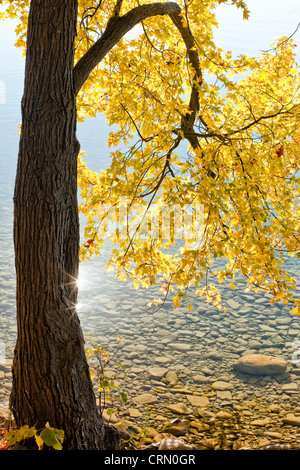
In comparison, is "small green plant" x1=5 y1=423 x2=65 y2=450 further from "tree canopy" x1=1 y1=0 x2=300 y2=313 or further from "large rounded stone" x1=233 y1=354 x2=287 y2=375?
"large rounded stone" x1=233 y1=354 x2=287 y2=375

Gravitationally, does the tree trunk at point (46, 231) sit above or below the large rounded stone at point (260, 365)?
above

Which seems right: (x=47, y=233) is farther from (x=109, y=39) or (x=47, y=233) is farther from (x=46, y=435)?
(x=109, y=39)

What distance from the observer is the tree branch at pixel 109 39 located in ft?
10.7

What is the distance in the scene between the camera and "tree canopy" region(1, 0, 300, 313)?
3.59 m

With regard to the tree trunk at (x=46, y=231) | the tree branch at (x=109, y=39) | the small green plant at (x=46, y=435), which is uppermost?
the tree branch at (x=109, y=39)

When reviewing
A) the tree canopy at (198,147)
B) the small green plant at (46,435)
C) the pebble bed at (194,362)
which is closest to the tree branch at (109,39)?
the tree canopy at (198,147)

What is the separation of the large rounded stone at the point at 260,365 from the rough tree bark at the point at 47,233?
3998mm

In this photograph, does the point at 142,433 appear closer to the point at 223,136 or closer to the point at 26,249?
the point at 26,249

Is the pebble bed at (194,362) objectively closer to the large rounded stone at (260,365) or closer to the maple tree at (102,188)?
the large rounded stone at (260,365)

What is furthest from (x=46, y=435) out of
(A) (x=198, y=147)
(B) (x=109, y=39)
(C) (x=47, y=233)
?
(B) (x=109, y=39)

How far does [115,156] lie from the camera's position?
4.45 metres

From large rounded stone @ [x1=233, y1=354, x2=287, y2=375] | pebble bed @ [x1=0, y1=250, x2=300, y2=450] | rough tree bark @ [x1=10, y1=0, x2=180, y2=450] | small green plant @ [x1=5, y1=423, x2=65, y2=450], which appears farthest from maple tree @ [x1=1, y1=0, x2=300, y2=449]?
large rounded stone @ [x1=233, y1=354, x2=287, y2=375]

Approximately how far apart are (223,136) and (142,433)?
3055 millimetres
